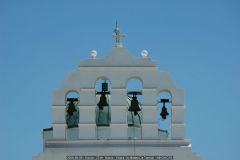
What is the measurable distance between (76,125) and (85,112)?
1158 millimetres

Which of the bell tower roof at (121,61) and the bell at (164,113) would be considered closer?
the bell tower roof at (121,61)

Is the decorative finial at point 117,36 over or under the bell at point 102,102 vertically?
over

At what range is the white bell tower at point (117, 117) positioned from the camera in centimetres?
4319

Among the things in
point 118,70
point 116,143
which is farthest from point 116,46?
point 116,143

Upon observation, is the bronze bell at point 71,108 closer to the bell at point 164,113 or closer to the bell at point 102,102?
the bell at point 102,102

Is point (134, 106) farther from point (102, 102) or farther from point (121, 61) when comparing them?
point (121, 61)

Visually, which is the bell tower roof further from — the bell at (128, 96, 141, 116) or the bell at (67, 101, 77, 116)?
the bell at (67, 101, 77, 116)

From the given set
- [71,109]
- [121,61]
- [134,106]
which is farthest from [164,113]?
[71,109]

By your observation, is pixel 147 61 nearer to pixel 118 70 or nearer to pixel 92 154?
pixel 118 70

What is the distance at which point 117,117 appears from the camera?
4344 cm

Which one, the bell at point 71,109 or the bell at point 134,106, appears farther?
the bell at point 71,109

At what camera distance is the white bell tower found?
43188mm

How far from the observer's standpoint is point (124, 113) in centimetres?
4347

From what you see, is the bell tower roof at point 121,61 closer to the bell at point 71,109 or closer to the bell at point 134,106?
the bell at point 134,106
